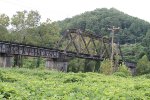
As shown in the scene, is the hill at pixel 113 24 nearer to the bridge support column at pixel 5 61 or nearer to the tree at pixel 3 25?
the tree at pixel 3 25

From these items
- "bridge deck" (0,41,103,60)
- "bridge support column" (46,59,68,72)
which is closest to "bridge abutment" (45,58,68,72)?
"bridge support column" (46,59,68,72)

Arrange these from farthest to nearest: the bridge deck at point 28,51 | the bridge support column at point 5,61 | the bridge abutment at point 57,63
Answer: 1. the bridge abutment at point 57,63
2. the bridge deck at point 28,51
3. the bridge support column at point 5,61

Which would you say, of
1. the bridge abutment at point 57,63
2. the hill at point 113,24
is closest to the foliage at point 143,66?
the bridge abutment at point 57,63

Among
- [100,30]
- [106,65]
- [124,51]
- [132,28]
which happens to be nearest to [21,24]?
[106,65]

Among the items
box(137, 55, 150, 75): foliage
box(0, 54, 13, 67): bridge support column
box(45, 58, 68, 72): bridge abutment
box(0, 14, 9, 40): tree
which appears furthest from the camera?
Result: box(137, 55, 150, 75): foliage

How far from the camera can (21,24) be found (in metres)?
73.1

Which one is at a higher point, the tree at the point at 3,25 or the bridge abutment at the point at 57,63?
the tree at the point at 3,25

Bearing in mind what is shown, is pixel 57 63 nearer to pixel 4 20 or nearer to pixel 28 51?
pixel 28 51

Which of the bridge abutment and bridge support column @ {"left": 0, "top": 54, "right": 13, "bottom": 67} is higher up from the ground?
bridge support column @ {"left": 0, "top": 54, "right": 13, "bottom": 67}

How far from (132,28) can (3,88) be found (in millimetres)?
163123

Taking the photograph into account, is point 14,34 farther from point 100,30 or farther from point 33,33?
point 100,30

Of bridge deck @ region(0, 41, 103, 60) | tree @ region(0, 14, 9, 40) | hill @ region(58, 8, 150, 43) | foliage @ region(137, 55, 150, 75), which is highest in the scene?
hill @ region(58, 8, 150, 43)

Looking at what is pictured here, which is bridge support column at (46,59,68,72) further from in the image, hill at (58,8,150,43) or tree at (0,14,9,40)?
hill at (58,8,150,43)

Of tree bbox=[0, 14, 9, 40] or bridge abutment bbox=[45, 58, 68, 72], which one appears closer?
bridge abutment bbox=[45, 58, 68, 72]
